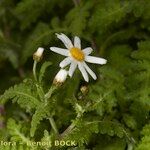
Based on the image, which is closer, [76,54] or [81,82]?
[76,54]

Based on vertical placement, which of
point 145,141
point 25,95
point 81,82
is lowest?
point 145,141

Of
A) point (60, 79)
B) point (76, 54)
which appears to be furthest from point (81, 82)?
point (60, 79)

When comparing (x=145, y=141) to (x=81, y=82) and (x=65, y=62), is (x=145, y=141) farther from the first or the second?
(x=81, y=82)

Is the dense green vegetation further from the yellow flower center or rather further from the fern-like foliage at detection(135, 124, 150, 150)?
the yellow flower center

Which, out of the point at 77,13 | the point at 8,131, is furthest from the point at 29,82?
the point at 77,13

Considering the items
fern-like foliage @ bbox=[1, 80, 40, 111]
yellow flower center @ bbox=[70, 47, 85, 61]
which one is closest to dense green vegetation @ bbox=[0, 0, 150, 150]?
fern-like foliage @ bbox=[1, 80, 40, 111]

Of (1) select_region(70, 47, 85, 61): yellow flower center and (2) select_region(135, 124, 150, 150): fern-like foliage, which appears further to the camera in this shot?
(1) select_region(70, 47, 85, 61): yellow flower center

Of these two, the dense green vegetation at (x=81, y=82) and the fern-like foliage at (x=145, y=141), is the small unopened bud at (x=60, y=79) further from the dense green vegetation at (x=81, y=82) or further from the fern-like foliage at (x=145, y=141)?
the fern-like foliage at (x=145, y=141)

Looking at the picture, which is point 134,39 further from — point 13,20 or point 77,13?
point 13,20
